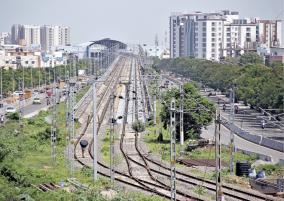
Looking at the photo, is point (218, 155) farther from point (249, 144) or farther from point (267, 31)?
point (267, 31)

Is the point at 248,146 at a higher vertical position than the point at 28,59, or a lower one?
lower

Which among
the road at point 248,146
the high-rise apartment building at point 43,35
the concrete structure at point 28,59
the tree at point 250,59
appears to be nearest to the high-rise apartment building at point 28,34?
the high-rise apartment building at point 43,35

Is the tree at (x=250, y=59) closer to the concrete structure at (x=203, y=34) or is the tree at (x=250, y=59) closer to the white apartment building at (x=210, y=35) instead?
→ the concrete structure at (x=203, y=34)

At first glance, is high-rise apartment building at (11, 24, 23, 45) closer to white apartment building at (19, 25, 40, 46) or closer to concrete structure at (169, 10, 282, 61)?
white apartment building at (19, 25, 40, 46)

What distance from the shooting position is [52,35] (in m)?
67.9

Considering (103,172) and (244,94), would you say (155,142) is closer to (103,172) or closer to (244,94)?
(103,172)

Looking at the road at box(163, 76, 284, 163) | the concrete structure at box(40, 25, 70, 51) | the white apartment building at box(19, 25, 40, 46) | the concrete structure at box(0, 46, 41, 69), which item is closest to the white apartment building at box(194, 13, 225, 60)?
the concrete structure at box(0, 46, 41, 69)

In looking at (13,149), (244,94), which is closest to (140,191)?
(13,149)

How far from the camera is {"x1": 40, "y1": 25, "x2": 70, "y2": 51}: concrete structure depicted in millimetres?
66488

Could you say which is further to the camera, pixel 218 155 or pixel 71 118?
pixel 71 118

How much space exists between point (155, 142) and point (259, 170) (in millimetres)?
3839

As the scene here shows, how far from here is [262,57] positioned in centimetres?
3478

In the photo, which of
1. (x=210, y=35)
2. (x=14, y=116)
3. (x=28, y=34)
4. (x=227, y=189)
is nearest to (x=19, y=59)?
(x=210, y=35)

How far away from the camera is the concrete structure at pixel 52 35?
6649cm
